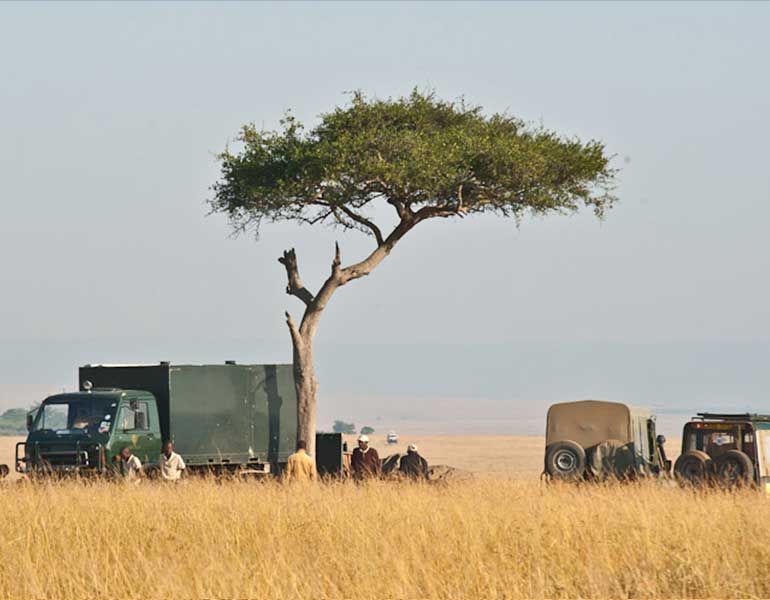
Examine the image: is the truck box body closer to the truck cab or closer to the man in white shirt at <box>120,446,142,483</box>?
the truck cab

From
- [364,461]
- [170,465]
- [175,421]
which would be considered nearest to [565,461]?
[364,461]

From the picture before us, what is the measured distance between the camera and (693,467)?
88.7 feet

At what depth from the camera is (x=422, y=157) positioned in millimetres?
39469

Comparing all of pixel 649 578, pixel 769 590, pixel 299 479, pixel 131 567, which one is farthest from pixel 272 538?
pixel 299 479

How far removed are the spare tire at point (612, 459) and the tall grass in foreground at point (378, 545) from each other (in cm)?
705

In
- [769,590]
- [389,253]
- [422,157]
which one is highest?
[422,157]

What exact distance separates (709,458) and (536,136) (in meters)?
16.8

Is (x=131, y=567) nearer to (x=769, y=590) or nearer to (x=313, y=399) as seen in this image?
(x=769, y=590)

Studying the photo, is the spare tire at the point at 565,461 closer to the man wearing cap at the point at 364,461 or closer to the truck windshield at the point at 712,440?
the truck windshield at the point at 712,440

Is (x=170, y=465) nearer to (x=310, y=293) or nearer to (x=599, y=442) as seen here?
(x=599, y=442)

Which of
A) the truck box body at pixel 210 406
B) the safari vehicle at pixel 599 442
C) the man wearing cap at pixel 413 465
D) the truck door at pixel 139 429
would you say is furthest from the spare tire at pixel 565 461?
the truck door at pixel 139 429

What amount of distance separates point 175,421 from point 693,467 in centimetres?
1089

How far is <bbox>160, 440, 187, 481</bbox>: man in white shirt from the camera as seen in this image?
2738 cm

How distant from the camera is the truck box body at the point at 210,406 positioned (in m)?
30.8
